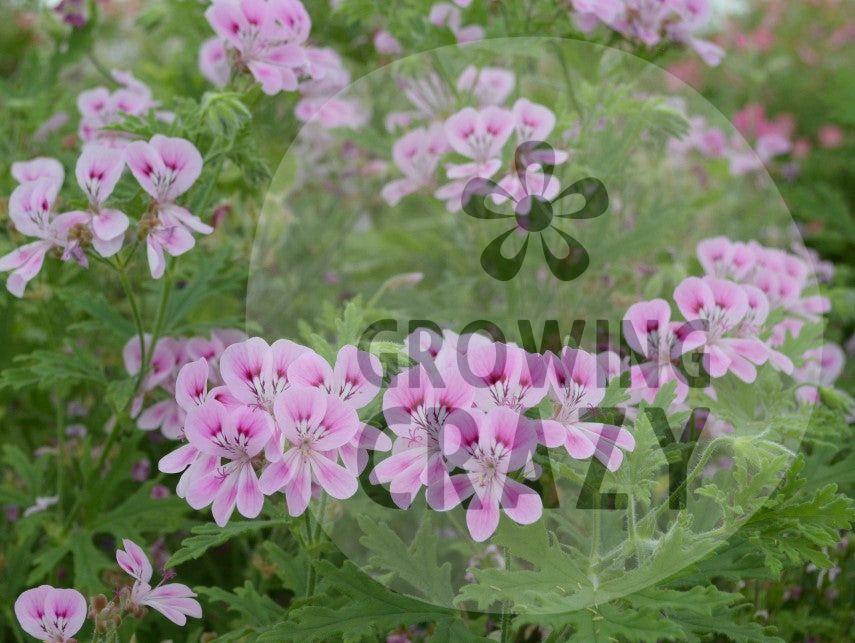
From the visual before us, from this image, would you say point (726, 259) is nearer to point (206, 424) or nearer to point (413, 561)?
point (413, 561)

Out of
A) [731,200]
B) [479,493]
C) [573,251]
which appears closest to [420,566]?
[479,493]

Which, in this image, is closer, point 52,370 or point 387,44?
point 52,370

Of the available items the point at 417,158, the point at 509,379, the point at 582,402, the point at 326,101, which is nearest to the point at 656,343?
the point at 582,402

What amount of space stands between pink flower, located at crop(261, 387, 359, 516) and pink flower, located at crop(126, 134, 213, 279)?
50 centimetres

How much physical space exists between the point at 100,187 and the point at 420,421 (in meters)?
0.81

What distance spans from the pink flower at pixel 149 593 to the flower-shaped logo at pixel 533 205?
96cm

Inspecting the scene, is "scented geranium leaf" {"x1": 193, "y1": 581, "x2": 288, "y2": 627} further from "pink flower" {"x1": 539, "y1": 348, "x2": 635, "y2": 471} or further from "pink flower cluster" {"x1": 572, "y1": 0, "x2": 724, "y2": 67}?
"pink flower cluster" {"x1": 572, "y1": 0, "x2": 724, "y2": 67}

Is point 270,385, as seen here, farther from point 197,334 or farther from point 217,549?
point 217,549

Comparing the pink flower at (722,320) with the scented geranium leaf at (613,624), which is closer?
the scented geranium leaf at (613,624)

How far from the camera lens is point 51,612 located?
1.58 metres

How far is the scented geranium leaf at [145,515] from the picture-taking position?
2.14m

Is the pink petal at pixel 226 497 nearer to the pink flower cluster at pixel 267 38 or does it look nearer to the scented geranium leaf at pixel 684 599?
the scented geranium leaf at pixel 684 599

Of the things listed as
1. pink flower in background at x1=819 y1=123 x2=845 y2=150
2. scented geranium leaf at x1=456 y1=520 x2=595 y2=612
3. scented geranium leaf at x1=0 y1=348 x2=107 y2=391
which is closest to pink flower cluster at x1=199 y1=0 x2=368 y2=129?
scented geranium leaf at x1=0 y1=348 x2=107 y2=391

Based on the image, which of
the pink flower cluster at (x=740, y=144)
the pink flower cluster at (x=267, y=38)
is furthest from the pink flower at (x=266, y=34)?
the pink flower cluster at (x=740, y=144)
